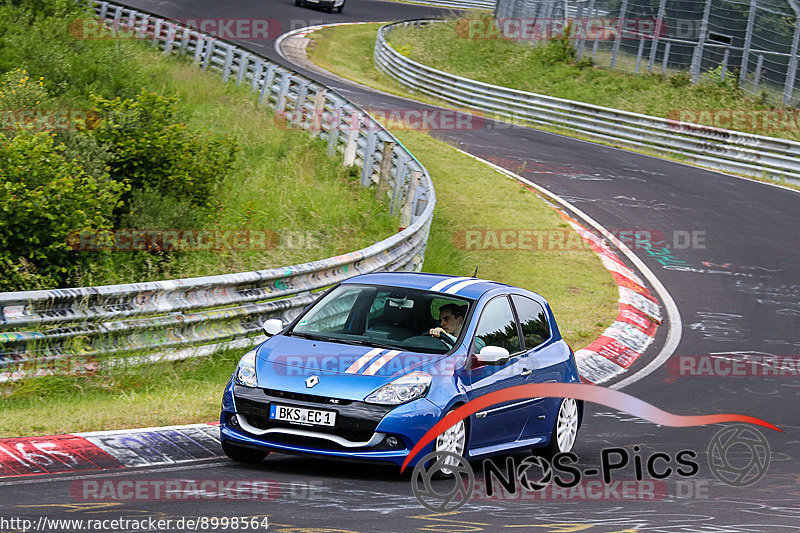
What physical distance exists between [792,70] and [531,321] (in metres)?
24.4

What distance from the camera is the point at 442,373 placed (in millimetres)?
7527

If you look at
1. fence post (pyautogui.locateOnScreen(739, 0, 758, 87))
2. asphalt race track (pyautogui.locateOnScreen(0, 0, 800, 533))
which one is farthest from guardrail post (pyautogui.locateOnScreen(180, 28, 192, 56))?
fence post (pyautogui.locateOnScreen(739, 0, 758, 87))

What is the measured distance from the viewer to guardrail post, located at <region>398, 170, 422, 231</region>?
1727cm

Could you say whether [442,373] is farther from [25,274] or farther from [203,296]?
[25,274]

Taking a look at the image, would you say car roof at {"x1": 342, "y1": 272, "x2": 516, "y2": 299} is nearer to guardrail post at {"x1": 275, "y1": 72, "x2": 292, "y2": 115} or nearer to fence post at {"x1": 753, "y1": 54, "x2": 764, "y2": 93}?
guardrail post at {"x1": 275, "y1": 72, "x2": 292, "y2": 115}

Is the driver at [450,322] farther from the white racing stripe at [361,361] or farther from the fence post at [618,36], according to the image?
the fence post at [618,36]

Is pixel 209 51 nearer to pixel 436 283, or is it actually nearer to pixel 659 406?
pixel 659 406

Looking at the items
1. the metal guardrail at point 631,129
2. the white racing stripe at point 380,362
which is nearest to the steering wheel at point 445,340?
the white racing stripe at point 380,362

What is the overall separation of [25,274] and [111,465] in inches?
195

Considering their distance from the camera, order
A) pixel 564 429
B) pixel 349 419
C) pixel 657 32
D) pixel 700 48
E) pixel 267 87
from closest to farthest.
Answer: pixel 349 419 < pixel 564 429 < pixel 267 87 < pixel 700 48 < pixel 657 32

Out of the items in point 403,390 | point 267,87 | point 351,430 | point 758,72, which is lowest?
point 267,87

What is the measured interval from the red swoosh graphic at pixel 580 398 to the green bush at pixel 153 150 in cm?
752

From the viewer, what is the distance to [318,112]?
2194 cm

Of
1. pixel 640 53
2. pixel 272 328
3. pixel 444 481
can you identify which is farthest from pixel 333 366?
pixel 640 53
